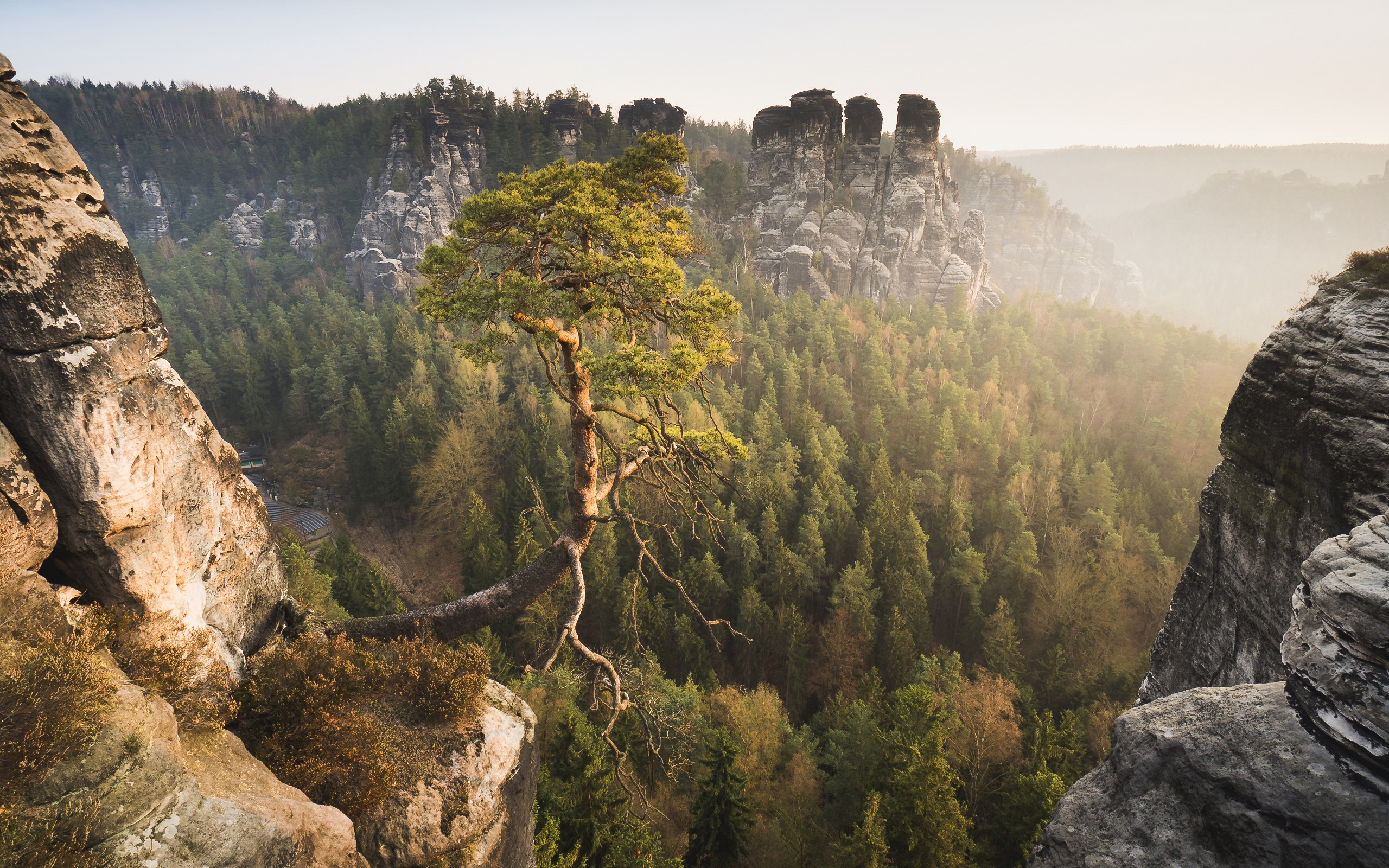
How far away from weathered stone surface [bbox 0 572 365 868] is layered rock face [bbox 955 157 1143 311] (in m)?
140

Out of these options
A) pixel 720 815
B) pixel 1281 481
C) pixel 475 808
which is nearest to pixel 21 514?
pixel 475 808

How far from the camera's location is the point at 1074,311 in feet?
271

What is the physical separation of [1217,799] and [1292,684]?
108 centimetres

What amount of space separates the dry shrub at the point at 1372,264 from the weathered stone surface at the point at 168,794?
13429 mm

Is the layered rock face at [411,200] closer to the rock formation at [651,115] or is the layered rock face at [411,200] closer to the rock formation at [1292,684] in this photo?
the rock formation at [651,115]

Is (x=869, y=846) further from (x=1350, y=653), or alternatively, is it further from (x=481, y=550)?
(x=481, y=550)

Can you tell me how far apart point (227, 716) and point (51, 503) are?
2.72 meters

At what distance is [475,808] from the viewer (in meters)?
7.11

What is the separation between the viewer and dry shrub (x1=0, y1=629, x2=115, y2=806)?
13.8 ft

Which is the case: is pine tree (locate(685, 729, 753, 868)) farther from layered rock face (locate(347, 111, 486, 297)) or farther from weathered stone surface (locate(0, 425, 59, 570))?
layered rock face (locate(347, 111, 486, 297))

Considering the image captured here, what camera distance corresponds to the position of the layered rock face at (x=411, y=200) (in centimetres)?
7575

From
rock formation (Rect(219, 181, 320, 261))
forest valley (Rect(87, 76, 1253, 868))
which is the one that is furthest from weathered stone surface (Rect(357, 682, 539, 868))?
rock formation (Rect(219, 181, 320, 261))

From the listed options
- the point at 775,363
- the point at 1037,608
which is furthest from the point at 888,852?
the point at 775,363

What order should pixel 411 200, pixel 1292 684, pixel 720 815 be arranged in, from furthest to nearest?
1. pixel 411 200
2. pixel 720 815
3. pixel 1292 684
